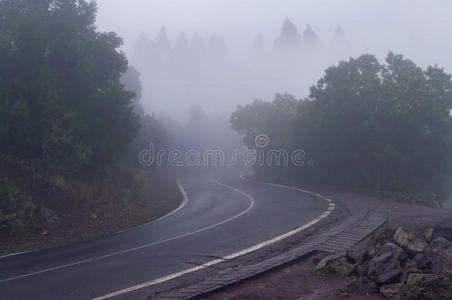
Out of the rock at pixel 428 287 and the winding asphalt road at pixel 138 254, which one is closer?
the rock at pixel 428 287

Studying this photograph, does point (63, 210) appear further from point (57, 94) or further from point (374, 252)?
point (374, 252)

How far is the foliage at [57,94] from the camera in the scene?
1748cm

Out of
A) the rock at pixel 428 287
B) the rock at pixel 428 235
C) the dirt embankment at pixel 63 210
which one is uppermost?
the rock at pixel 428 235

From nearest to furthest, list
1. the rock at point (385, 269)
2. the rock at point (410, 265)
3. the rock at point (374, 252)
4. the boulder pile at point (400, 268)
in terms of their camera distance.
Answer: the boulder pile at point (400, 268) < the rock at point (385, 269) < the rock at point (410, 265) < the rock at point (374, 252)

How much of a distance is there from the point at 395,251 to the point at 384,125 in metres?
22.4

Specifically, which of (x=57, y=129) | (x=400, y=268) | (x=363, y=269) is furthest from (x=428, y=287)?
(x=57, y=129)

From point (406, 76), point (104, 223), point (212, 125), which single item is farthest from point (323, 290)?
point (212, 125)

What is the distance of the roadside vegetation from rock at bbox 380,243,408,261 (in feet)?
38.9

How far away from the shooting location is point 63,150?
18125 mm

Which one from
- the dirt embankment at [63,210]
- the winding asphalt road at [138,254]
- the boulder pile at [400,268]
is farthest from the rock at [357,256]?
the dirt embankment at [63,210]

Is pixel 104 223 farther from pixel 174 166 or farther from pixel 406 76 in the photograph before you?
pixel 174 166

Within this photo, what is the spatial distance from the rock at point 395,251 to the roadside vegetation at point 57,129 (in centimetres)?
1185

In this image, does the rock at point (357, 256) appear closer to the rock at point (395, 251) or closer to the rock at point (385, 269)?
the rock at point (395, 251)

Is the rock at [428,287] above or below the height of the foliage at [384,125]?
below
